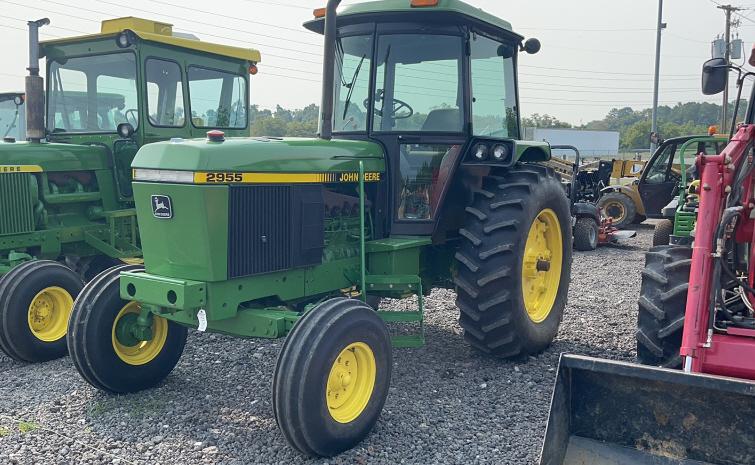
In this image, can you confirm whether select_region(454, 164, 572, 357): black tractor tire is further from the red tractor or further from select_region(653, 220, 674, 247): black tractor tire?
select_region(653, 220, 674, 247): black tractor tire

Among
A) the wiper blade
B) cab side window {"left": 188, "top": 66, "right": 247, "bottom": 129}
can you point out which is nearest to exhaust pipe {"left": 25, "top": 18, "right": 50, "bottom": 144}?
cab side window {"left": 188, "top": 66, "right": 247, "bottom": 129}

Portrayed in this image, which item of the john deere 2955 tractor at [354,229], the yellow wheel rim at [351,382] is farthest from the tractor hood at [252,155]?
the yellow wheel rim at [351,382]

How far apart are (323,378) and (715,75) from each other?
271 centimetres

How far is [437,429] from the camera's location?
399cm

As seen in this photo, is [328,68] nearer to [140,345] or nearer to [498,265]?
[498,265]

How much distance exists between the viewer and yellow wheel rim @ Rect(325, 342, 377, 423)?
3.71 metres

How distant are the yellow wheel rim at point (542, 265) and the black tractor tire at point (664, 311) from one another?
1.15 m

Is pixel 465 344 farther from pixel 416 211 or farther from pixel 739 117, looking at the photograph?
pixel 739 117

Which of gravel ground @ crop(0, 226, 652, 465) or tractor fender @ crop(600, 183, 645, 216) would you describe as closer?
gravel ground @ crop(0, 226, 652, 465)

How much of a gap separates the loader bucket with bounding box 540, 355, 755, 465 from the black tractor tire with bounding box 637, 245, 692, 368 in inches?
37.1

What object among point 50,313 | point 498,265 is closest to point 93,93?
point 50,313

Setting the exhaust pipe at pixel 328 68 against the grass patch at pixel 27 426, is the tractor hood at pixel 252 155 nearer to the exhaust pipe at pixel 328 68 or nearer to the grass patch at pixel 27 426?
the exhaust pipe at pixel 328 68

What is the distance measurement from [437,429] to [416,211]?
1618mm

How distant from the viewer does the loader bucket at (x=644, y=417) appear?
2996 mm
